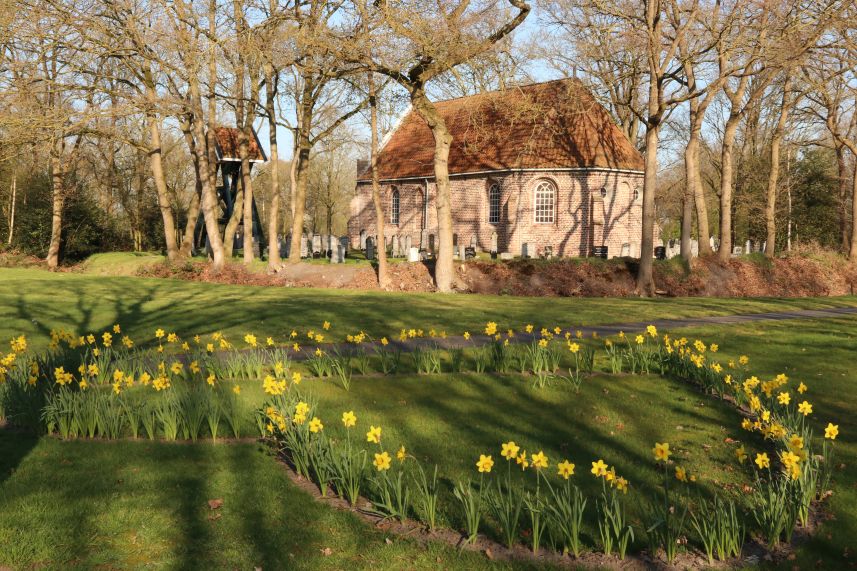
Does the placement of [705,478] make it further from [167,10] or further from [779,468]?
[167,10]

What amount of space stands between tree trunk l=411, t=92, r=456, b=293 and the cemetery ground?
A: 33.6 ft

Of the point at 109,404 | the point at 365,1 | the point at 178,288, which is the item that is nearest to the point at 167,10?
the point at 365,1

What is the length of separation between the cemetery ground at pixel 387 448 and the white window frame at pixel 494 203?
25.3m

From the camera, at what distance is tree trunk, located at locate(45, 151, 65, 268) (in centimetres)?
3134

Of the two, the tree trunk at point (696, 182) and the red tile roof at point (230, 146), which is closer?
the tree trunk at point (696, 182)

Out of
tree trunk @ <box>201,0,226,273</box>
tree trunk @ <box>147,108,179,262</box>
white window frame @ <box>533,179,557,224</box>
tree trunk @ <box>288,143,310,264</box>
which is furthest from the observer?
white window frame @ <box>533,179,557,224</box>

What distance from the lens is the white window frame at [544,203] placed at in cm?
3712

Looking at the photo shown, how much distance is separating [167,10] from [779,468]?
78.6 feet

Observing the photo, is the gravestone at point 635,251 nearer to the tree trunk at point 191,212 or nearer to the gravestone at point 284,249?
the gravestone at point 284,249

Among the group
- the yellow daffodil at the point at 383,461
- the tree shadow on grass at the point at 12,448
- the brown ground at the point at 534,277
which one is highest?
the brown ground at the point at 534,277

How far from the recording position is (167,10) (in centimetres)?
2361

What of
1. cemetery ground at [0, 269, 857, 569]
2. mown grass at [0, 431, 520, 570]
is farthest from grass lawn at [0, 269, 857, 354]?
mown grass at [0, 431, 520, 570]

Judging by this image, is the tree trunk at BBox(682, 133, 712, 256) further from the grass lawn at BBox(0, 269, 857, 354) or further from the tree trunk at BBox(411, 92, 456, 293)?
the tree trunk at BBox(411, 92, 456, 293)

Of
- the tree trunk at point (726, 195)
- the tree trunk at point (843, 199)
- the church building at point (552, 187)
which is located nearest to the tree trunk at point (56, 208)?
the church building at point (552, 187)
